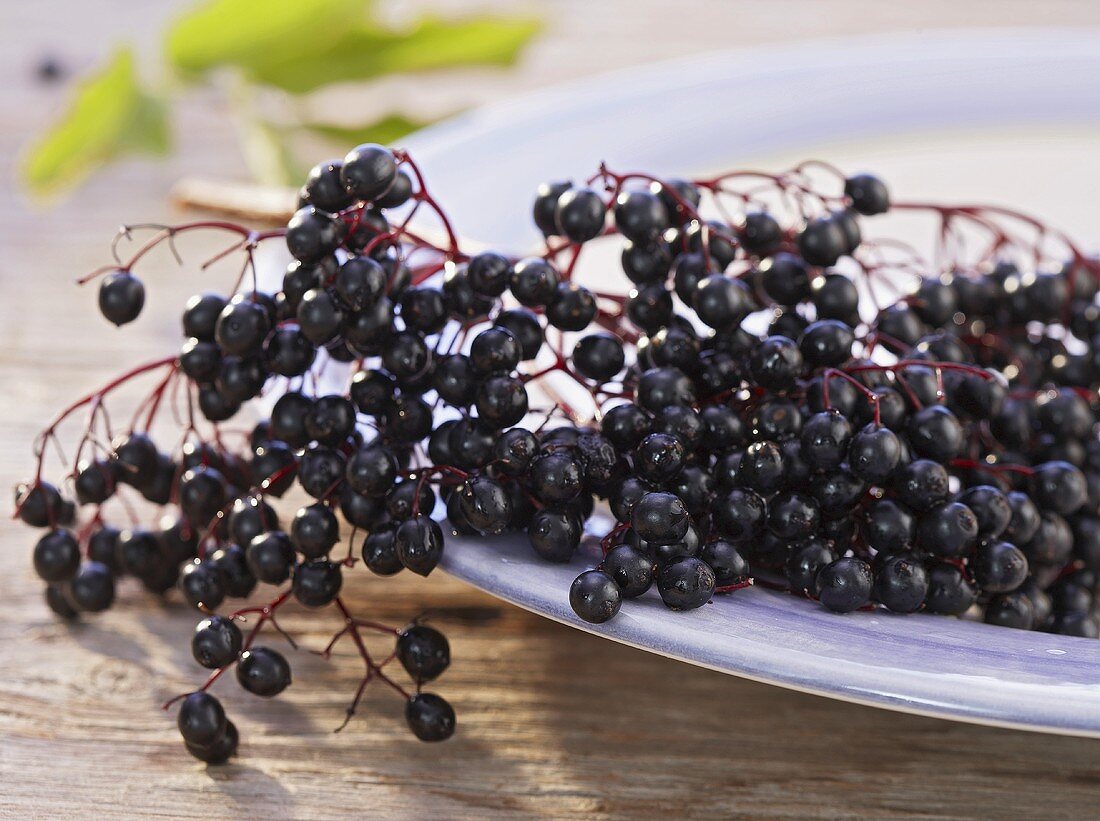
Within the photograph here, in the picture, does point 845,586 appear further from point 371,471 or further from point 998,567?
point 371,471

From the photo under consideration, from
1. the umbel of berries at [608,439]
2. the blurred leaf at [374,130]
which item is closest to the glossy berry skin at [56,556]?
the umbel of berries at [608,439]

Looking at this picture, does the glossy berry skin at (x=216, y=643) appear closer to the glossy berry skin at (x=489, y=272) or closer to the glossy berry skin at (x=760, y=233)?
the glossy berry skin at (x=489, y=272)

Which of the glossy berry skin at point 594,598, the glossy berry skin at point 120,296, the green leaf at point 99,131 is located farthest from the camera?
the green leaf at point 99,131

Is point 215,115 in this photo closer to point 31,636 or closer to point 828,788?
point 31,636

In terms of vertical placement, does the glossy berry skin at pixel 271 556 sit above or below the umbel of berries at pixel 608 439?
below

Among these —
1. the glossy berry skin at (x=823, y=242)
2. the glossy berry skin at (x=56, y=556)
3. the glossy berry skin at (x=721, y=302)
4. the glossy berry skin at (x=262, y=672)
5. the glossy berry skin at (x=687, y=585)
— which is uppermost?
the glossy berry skin at (x=823, y=242)

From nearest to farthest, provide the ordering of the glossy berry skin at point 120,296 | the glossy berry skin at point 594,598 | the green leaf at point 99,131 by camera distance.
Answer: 1. the glossy berry skin at point 594,598
2. the glossy berry skin at point 120,296
3. the green leaf at point 99,131

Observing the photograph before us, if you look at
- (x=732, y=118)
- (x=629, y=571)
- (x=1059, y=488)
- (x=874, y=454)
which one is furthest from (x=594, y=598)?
(x=732, y=118)

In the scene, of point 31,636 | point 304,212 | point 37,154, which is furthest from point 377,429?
point 37,154
